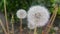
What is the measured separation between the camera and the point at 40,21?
120cm

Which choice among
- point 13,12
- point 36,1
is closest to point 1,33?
point 13,12

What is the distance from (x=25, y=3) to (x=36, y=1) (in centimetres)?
21

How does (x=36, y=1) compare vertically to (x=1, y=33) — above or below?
above

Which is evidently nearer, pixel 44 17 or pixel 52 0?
pixel 44 17

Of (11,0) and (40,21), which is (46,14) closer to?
(40,21)

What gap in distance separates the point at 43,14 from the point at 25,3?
1986mm

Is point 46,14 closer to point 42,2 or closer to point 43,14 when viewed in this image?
point 43,14

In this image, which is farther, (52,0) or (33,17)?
(52,0)

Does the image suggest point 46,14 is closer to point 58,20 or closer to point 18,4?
point 18,4

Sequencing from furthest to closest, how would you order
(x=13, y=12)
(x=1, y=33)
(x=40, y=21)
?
(x=13, y=12), (x=1, y=33), (x=40, y=21)

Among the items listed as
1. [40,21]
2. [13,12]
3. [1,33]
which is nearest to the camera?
[40,21]

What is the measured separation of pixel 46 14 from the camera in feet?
4.19

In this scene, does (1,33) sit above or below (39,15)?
below

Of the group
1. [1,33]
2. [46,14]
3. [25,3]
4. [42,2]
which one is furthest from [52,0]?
[46,14]
